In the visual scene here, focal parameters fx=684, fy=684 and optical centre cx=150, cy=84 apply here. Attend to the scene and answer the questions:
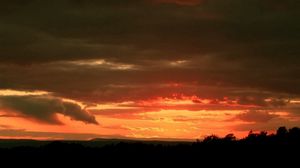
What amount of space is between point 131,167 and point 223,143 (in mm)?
12342

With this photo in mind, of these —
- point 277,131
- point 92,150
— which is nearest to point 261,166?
point 277,131

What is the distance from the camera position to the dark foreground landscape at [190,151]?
227 ft

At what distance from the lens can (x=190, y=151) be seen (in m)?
76.1

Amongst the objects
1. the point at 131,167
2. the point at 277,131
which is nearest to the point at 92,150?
the point at 131,167

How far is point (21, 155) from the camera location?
79.8 m

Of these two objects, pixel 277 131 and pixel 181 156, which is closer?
pixel 181 156

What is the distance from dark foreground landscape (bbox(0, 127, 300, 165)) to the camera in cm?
6925

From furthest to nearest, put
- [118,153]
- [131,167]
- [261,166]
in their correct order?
[118,153]
[131,167]
[261,166]

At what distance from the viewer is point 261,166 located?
2596 inches

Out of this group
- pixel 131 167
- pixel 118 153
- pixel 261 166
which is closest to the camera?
pixel 261 166

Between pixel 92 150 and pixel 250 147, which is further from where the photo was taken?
pixel 92 150

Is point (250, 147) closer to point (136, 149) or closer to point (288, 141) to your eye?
point (288, 141)

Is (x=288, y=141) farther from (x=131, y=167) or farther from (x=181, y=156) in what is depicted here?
(x=131, y=167)

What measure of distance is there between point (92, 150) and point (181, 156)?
12198mm
